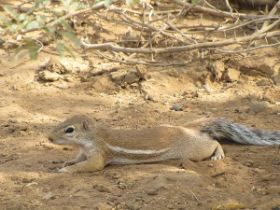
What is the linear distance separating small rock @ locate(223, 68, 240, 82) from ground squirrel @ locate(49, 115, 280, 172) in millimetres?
1905

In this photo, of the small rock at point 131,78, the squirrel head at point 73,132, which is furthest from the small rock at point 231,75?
the squirrel head at point 73,132

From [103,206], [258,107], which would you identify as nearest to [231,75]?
[258,107]

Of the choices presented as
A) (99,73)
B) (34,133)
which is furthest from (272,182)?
(99,73)

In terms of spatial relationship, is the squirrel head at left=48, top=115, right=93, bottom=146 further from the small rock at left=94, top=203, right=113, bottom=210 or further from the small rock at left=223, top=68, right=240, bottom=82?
the small rock at left=223, top=68, right=240, bottom=82

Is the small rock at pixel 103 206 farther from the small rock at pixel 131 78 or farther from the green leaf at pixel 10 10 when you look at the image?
the small rock at pixel 131 78

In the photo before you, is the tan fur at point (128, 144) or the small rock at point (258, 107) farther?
the small rock at point (258, 107)

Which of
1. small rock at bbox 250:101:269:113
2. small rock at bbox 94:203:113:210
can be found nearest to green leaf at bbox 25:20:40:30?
small rock at bbox 94:203:113:210

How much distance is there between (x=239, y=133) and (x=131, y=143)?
3.33 feet

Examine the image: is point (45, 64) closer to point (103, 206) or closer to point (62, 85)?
point (62, 85)

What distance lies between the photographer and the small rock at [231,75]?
737cm

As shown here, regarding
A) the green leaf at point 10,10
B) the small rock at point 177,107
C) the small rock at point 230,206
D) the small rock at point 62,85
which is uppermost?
the green leaf at point 10,10

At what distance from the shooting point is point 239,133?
5.59 metres

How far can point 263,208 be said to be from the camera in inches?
172

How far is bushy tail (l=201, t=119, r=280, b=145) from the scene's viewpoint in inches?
218
